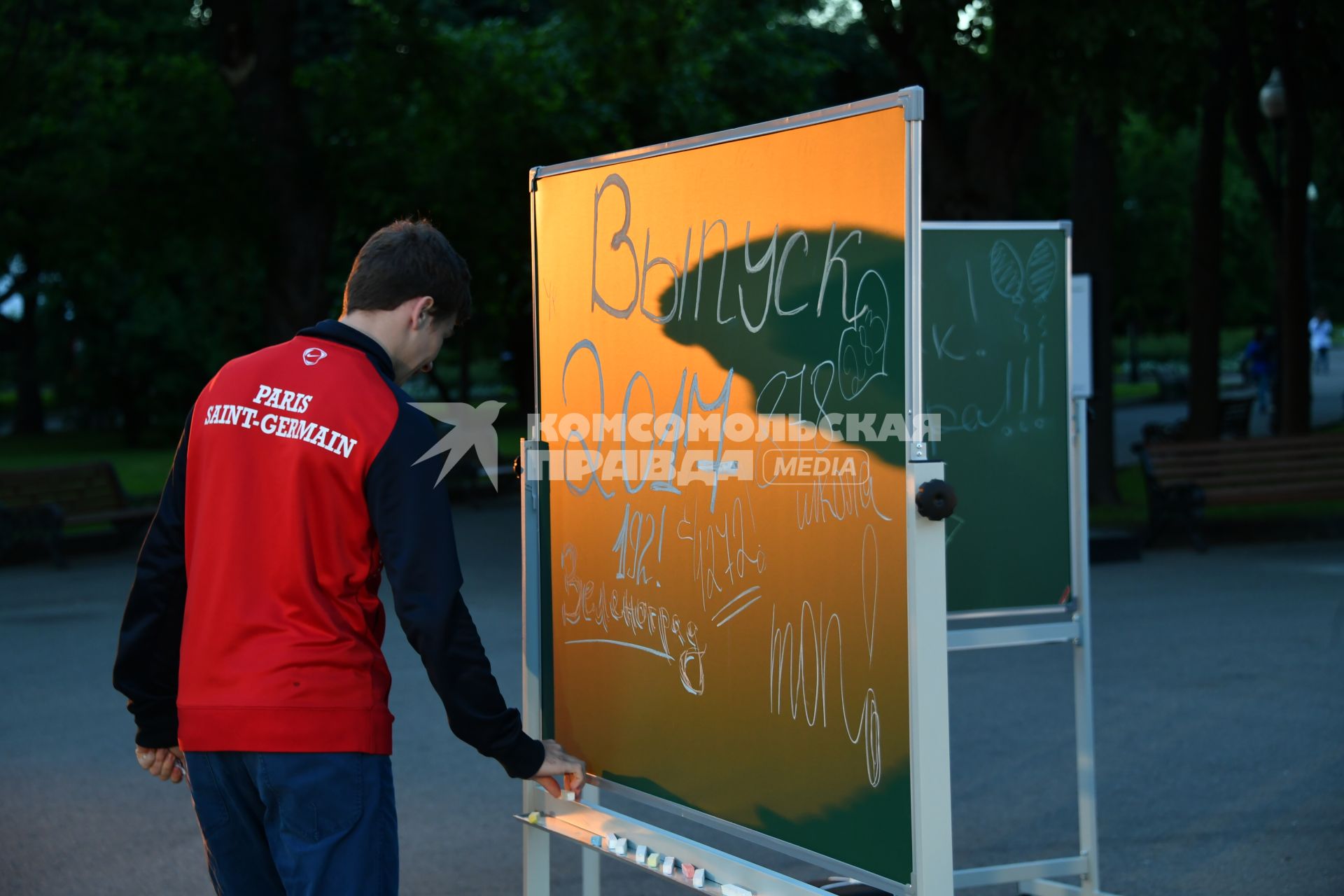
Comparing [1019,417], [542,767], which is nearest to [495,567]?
[1019,417]

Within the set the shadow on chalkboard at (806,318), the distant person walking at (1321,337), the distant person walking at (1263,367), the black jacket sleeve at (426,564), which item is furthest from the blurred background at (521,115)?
the distant person walking at (1321,337)

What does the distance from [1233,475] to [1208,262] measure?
382 centimetres

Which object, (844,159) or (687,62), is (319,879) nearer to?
(844,159)

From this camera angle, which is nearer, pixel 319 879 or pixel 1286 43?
pixel 319 879

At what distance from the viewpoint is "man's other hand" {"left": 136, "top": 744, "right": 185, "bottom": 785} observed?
308 cm

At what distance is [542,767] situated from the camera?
317 cm

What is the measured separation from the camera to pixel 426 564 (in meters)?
2.69

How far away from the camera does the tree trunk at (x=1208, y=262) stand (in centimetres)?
1698

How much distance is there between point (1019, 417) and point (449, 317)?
9.60ft

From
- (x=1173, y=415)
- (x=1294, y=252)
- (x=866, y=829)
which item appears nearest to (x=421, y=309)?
(x=866, y=829)

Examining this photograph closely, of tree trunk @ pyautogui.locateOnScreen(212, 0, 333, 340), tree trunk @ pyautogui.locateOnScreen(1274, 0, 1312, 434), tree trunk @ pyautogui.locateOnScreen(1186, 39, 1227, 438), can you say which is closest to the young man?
tree trunk @ pyautogui.locateOnScreen(212, 0, 333, 340)

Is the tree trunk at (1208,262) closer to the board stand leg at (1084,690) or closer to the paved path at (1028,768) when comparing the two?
the paved path at (1028,768)

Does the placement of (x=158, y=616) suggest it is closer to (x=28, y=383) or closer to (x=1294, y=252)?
(x=1294, y=252)

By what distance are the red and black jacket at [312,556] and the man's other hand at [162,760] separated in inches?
11.5
